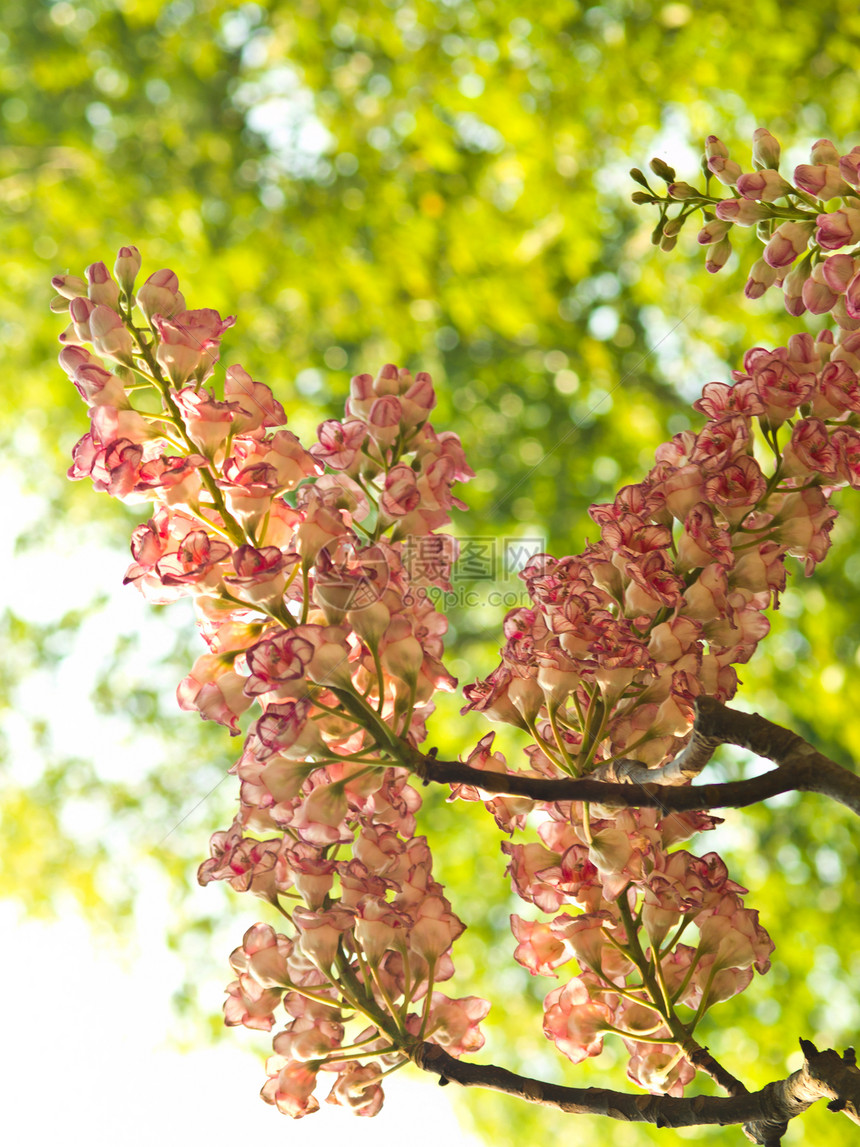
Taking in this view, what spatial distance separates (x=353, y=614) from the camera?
0.94 feet

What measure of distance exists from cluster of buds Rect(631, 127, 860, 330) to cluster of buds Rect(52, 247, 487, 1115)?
13 centimetres

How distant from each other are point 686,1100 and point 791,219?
1.01 ft

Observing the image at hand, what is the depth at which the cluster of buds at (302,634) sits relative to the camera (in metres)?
0.28

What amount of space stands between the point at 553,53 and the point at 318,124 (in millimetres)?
493

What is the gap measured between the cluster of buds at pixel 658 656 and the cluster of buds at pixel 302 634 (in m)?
0.04

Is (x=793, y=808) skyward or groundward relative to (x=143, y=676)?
groundward

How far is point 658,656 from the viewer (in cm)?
32

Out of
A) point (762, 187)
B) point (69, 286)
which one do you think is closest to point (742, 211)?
point (762, 187)

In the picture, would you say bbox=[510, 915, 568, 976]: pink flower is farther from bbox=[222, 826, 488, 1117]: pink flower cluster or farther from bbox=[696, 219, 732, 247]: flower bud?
bbox=[696, 219, 732, 247]: flower bud

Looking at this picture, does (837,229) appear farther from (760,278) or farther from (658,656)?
(658,656)

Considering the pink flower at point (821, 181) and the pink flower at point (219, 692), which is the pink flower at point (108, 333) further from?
the pink flower at point (821, 181)

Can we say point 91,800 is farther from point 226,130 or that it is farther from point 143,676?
point 226,130

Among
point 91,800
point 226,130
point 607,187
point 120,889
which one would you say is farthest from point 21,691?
point 607,187

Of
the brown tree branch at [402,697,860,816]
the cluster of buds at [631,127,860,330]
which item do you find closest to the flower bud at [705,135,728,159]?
the cluster of buds at [631,127,860,330]
